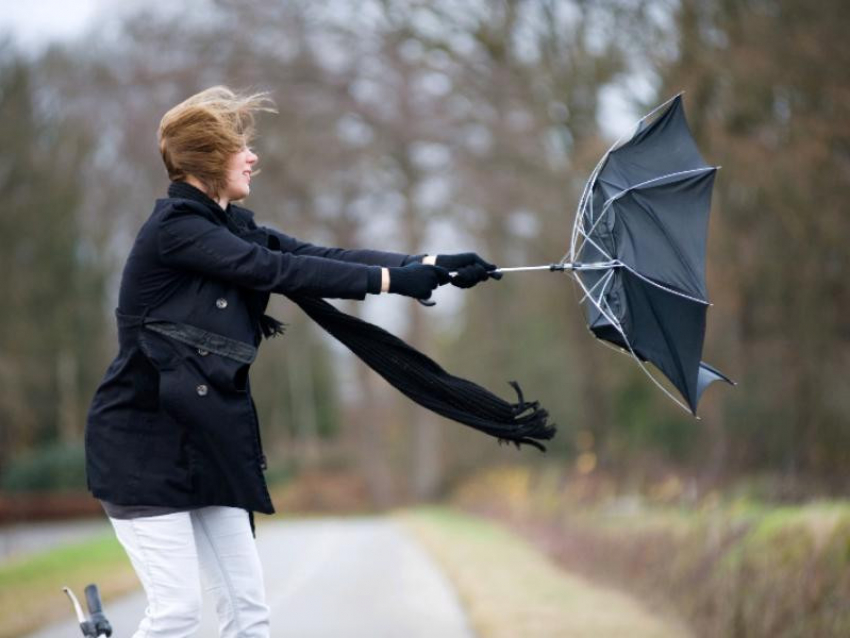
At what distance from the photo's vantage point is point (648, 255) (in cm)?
498

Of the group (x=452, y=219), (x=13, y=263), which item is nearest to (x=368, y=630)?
(x=13, y=263)

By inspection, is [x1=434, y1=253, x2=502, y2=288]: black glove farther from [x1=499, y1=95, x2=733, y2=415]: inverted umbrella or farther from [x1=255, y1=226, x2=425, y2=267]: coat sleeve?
[x1=499, y1=95, x2=733, y2=415]: inverted umbrella

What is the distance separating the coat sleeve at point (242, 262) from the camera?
414 centimetres

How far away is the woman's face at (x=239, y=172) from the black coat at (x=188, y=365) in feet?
0.44

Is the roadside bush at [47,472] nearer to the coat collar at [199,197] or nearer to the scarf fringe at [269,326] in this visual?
the scarf fringe at [269,326]

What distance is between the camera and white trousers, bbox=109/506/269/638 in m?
4.10

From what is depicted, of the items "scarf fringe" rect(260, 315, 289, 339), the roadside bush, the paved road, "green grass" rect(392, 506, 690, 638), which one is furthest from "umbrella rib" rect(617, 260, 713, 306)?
the roadside bush

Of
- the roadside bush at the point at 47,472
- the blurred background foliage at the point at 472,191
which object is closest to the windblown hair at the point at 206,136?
the blurred background foliage at the point at 472,191

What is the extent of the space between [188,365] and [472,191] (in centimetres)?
2487

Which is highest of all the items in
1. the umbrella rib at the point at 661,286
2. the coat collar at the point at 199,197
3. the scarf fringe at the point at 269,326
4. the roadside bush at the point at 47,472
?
the coat collar at the point at 199,197

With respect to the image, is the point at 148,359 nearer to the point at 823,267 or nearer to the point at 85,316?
the point at 823,267

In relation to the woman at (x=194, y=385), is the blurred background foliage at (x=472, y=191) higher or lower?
higher

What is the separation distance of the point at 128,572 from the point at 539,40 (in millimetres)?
13968

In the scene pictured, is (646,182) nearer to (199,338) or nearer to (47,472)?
(199,338)
